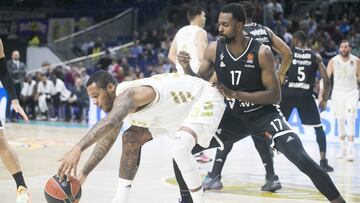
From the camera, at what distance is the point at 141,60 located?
22703mm

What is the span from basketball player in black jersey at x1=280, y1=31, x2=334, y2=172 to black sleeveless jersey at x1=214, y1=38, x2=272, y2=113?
3.47 metres

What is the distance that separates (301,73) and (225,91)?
4356 mm

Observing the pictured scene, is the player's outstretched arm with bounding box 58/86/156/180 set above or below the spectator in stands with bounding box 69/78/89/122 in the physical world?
above

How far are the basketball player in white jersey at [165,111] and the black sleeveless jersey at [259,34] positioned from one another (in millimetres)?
1685

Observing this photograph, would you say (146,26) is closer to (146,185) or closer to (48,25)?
(48,25)

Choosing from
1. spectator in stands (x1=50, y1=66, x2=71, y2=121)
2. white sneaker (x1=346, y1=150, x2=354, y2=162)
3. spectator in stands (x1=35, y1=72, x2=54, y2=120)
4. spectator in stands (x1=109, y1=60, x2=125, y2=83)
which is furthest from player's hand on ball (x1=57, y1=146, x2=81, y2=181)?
spectator in stands (x1=35, y1=72, x2=54, y2=120)

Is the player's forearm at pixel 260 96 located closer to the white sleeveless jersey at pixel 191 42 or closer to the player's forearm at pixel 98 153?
the player's forearm at pixel 98 153

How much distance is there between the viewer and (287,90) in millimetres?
9742

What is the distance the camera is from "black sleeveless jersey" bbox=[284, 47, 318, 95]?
9727 millimetres

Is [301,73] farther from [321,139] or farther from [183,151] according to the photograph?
[183,151]

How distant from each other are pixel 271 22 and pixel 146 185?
13.6m

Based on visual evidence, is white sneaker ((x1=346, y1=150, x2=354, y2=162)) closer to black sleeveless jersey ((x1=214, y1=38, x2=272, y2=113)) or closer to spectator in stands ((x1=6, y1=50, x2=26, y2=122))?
black sleeveless jersey ((x1=214, y1=38, x2=272, y2=113))

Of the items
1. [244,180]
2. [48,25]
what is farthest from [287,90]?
[48,25]

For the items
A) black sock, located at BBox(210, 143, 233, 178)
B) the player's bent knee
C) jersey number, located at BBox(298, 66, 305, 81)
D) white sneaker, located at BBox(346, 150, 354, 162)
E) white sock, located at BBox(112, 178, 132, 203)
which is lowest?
white sneaker, located at BBox(346, 150, 354, 162)
